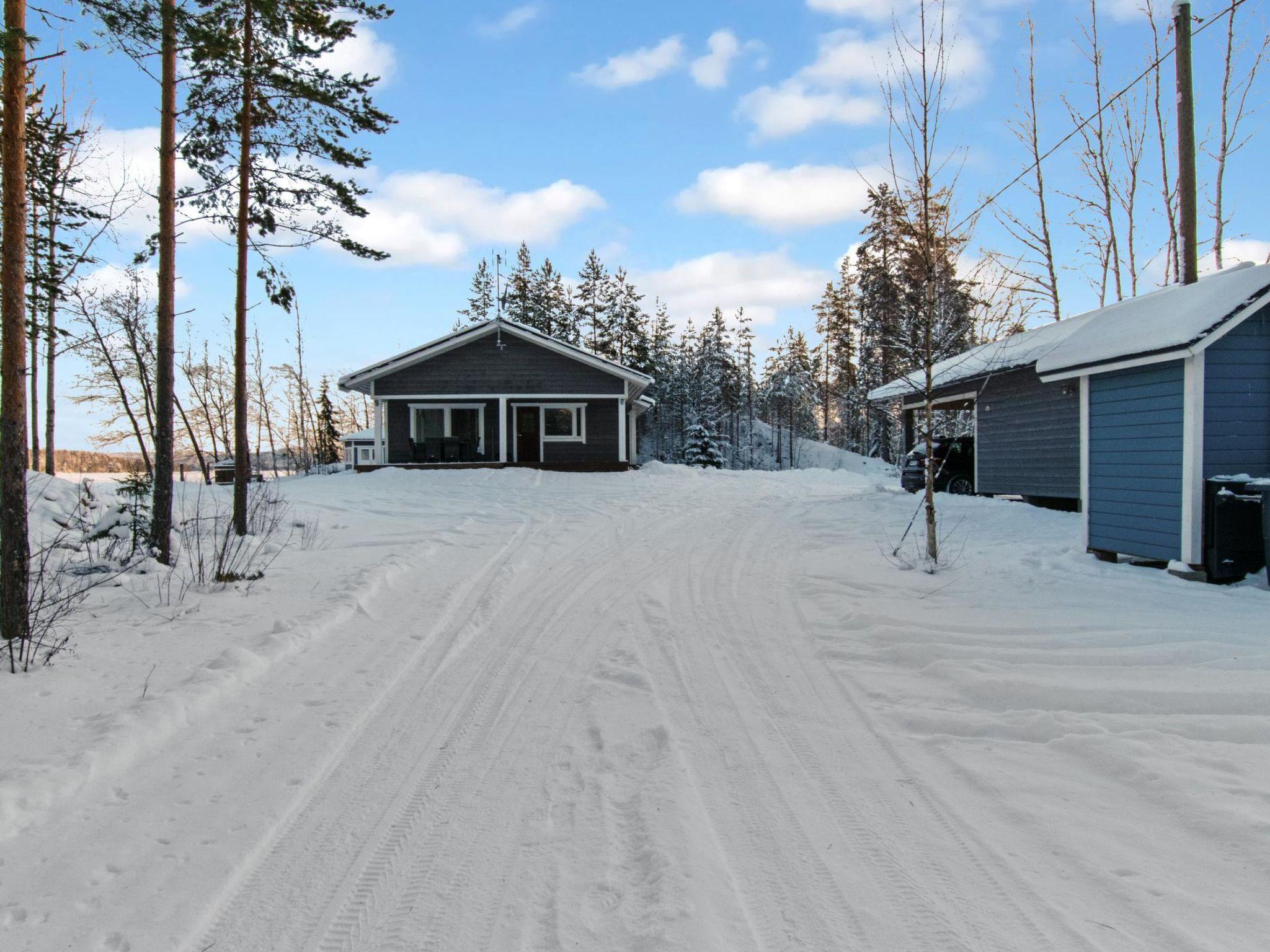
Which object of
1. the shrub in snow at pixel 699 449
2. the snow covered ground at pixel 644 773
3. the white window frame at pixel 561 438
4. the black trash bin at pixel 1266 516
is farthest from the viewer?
the shrub in snow at pixel 699 449

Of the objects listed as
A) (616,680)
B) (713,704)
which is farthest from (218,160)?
(713,704)

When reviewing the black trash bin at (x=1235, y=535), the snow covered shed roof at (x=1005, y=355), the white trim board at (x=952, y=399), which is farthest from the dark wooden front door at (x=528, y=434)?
the black trash bin at (x=1235, y=535)

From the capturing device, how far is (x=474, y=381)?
21.1 m

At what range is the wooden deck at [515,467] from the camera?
2027 centimetres

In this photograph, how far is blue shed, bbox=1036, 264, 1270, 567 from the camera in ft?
22.5

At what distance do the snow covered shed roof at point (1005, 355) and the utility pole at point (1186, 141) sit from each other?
185cm

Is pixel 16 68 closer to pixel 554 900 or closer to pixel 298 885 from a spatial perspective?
pixel 298 885

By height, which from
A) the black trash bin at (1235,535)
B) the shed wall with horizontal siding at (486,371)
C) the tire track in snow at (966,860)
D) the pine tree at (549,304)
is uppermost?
the pine tree at (549,304)

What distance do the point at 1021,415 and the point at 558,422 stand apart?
1409 centimetres

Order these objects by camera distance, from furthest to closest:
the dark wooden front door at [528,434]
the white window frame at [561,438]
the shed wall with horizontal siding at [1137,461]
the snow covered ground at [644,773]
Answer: the dark wooden front door at [528,434] < the white window frame at [561,438] < the shed wall with horizontal siding at [1137,461] < the snow covered ground at [644,773]

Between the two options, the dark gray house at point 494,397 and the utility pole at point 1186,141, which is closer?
the utility pole at point 1186,141

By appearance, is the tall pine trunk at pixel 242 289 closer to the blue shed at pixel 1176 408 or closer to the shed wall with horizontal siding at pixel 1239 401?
the blue shed at pixel 1176 408

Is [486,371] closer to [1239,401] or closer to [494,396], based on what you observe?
[494,396]

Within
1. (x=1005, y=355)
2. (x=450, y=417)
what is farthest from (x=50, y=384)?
(x=1005, y=355)
